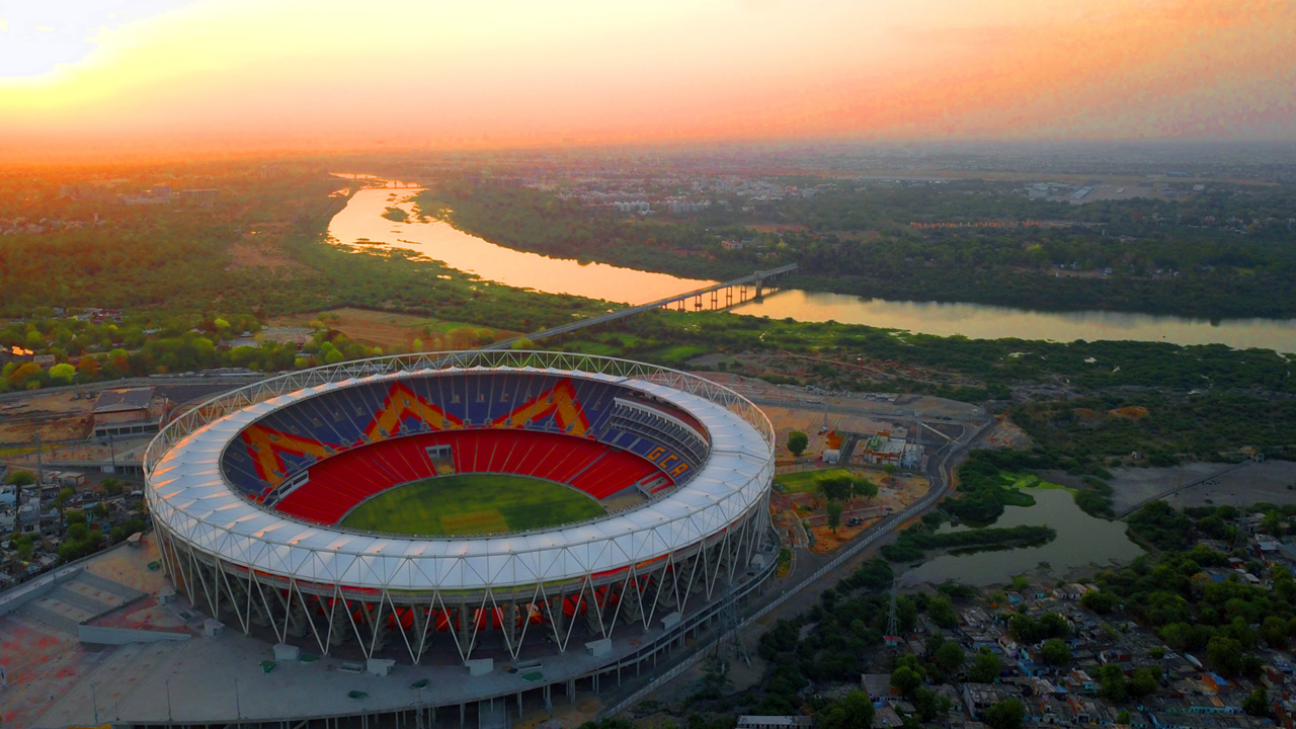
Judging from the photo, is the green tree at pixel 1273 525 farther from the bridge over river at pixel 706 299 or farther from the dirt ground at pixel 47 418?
the dirt ground at pixel 47 418

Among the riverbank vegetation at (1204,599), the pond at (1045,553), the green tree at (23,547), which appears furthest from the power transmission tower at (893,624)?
the green tree at (23,547)

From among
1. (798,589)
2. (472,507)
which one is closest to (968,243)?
(798,589)

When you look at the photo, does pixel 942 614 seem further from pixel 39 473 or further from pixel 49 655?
pixel 39 473

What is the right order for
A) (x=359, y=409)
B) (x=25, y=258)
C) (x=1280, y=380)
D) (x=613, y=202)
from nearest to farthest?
(x=359, y=409) < (x=1280, y=380) < (x=25, y=258) < (x=613, y=202)

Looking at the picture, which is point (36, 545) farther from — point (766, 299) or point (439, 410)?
point (766, 299)

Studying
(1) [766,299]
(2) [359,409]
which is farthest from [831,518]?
(1) [766,299]

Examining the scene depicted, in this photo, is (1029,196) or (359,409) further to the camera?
(1029,196)
